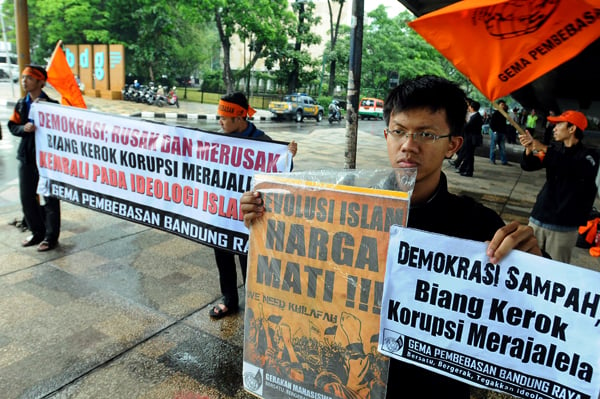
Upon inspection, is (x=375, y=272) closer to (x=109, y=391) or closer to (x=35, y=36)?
(x=109, y=391)

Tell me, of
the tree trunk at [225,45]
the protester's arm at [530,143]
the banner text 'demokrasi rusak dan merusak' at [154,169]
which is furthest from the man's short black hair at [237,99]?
the tree trunk at [225,45]

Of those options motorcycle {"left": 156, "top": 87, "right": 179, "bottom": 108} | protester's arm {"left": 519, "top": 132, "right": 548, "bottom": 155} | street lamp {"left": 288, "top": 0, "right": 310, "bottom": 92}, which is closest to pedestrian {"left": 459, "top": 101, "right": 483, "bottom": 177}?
protester's arm {"left": 519, "top": 132, "right": 548, "bottom": 155}

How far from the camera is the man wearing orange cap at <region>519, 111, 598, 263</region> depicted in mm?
3512

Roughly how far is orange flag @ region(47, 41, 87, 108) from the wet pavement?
1.55 metres

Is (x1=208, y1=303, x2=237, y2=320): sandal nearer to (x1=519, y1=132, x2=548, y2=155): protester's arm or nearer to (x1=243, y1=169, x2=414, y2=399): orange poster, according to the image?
(x1=243, y1=169, x2=414, y2=399): orange poster

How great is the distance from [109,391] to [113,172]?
186cm

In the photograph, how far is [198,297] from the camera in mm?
3646

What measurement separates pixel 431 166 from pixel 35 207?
4.44m

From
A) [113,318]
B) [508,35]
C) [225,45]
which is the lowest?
[113,318]

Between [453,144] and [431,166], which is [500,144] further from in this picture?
[431,166]

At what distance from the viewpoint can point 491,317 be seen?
125 centimetres

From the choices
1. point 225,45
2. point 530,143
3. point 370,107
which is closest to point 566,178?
point 530,143

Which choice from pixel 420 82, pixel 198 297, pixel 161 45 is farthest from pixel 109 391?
pixel 161 45

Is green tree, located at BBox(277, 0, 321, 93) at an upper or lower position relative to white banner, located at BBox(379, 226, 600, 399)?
upper
